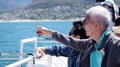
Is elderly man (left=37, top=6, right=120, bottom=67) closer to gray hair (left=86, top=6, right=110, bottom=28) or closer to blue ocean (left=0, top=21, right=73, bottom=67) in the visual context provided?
gray hair (left=86, top=6, right=110, bottom=28)

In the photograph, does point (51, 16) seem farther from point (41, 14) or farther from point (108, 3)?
point (108, 3)

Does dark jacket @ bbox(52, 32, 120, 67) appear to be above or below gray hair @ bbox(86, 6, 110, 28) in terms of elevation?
below

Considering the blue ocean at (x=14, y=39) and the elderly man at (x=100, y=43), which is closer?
the elderly man at (x=100, y=43)

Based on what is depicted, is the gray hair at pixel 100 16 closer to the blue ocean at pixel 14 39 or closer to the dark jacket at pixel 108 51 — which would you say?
the dark jacket at pixel 108 51

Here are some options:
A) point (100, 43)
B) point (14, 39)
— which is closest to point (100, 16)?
point (100, 43)

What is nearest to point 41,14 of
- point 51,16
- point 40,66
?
point 51,16

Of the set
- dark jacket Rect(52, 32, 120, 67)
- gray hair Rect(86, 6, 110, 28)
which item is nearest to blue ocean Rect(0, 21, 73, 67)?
dark jacket Rect(52, 32, 120, 67)

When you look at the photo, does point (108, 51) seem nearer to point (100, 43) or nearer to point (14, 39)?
point (100, 43)

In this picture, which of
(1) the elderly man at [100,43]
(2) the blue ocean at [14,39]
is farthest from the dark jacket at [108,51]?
(2) the blue ocean at [14,39]

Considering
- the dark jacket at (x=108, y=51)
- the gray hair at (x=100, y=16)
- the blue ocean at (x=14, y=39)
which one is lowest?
the blue ocean at (x=14, y=39)

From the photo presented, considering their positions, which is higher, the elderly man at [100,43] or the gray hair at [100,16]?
the gray hair at [100,16]

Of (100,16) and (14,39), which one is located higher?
(100,16)

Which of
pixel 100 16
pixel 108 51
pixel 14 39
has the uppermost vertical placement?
pixel 100 16

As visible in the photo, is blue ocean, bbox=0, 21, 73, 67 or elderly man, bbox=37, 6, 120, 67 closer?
elderly man, bbox=37, 6, 120, 67
